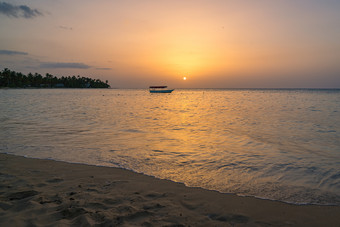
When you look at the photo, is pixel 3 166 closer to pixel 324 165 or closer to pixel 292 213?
pixel 292 213

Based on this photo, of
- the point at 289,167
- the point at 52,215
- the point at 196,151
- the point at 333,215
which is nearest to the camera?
the point at 52,215

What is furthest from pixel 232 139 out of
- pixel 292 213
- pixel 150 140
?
pixel 292 213

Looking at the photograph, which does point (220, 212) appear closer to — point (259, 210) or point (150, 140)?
point (259, 210)

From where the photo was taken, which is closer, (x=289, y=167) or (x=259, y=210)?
(x=259, y=210)

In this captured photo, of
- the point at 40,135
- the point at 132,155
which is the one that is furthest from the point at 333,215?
the point at 40,135

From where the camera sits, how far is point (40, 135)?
1162 centimetres

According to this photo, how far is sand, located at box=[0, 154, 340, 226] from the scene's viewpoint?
3.80 metres

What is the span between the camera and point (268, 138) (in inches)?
461

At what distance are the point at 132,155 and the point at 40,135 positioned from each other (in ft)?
21.2

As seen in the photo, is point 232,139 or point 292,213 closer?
point 292,213

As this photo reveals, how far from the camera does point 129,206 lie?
427cm

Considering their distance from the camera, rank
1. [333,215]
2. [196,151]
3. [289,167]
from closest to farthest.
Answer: [333,215]
[289,167]
[196,151]

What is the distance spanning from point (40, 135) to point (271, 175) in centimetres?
1115

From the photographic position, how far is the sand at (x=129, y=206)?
380 centimetres
